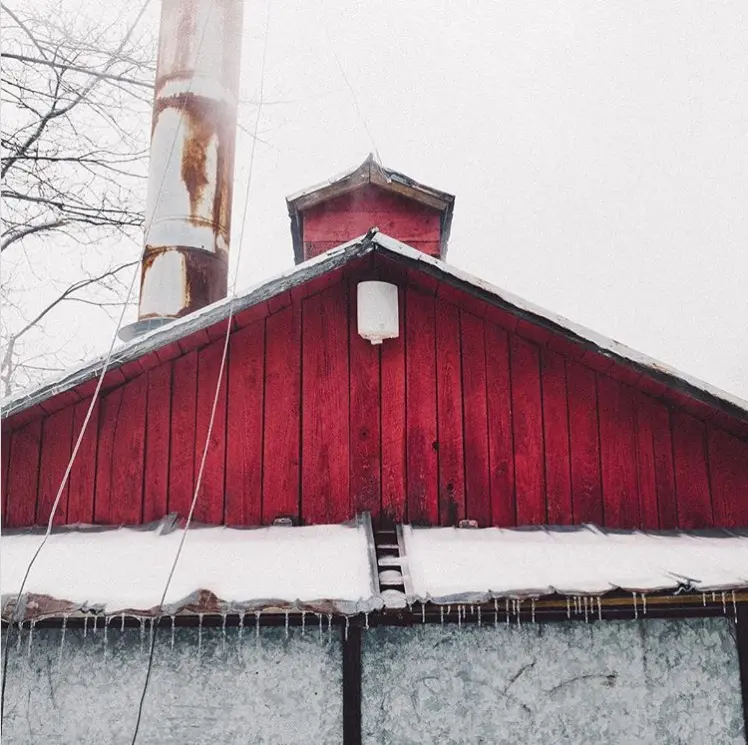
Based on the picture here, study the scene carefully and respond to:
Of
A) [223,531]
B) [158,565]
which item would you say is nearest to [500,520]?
[223,531]

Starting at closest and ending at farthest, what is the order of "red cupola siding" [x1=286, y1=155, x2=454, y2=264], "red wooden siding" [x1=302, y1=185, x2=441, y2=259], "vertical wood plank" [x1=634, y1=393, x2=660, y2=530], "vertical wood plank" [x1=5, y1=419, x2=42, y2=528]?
1. "vertical wood plank" [x1=5, y1=419, x2=42, y2=528]
2. "vertical wood plank" [x1=634, y1=393, x2=660, y2=530]
3. "red cupola siding" [x1=286, y1=155, x2=454, y2=264]
4. "red wooden siding" [x1=302, y1=185, x2=441, y2=259]

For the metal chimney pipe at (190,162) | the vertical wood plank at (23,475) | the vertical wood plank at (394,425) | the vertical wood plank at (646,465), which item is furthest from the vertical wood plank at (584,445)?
the vertical wood plank at (23,475)

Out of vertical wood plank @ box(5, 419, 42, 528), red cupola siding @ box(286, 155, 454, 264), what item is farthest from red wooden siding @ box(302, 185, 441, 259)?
vertical wood plank @ box(5, 419, 42, 528)

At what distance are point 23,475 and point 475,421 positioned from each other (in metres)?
3.85

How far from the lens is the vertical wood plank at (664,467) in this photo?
5.93 meters

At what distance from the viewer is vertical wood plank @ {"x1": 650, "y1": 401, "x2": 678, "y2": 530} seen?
593 centimetres

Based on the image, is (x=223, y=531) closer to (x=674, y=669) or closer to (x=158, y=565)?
(x=158, y=565)

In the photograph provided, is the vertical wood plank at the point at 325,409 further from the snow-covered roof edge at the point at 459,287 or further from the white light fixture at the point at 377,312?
A: the snow-covered roof edge at the point at 459,287

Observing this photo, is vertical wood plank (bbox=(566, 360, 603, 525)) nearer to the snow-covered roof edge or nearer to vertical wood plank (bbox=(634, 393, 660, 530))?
vertical wood plank (bbox=(634, 393, 660, 530))

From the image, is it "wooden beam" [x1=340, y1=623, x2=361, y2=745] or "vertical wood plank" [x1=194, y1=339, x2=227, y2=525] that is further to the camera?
"vertical wood plank" [x1=194, y1=339, x2=227, y2=525]

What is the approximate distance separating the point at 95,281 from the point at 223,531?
1199cm

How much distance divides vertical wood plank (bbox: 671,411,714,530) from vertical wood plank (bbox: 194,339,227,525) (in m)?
3.93

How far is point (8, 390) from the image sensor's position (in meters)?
22.6

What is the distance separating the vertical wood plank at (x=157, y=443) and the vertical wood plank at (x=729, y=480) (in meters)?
4.71
